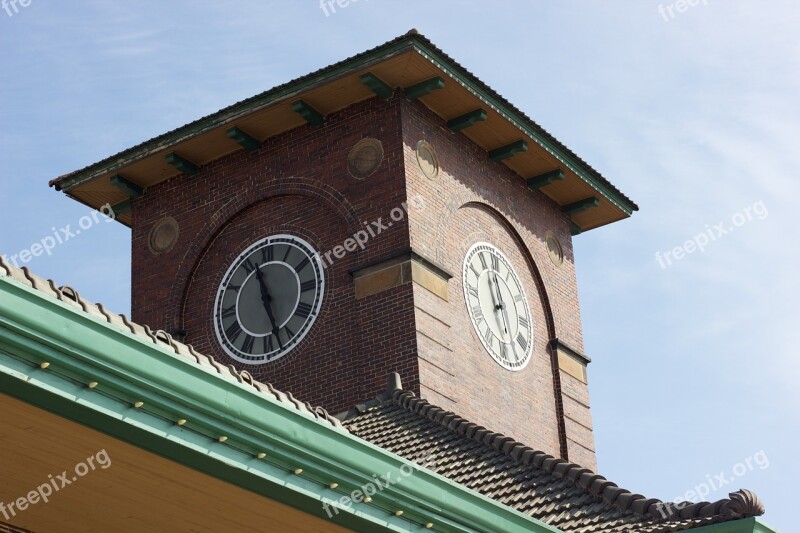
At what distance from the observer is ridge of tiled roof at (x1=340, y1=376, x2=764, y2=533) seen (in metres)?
12.8

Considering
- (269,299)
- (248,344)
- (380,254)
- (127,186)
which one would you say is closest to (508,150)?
(380,254)

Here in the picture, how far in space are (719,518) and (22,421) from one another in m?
6.67

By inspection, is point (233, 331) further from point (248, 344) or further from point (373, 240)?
point (373, 240)

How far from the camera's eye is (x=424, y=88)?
20422 millimetres

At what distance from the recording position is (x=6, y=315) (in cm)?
707

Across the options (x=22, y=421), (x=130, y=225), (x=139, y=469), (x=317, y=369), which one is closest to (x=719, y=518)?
(x=139, y=469)

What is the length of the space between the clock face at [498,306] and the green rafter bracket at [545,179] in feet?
5.05

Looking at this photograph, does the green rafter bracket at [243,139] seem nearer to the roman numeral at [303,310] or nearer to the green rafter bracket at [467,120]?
the roman numeral at [303,310]

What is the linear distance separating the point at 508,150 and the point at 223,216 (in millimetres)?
4491

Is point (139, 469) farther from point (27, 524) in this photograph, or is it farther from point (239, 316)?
point (239, 316)

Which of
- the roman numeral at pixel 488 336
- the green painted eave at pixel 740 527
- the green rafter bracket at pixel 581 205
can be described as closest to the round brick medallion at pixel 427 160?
the roman numeral at pixel 488 336

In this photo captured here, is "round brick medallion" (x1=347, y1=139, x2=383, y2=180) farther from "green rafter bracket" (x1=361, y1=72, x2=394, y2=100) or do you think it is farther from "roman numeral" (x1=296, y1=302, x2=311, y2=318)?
"roman numeral" (x1=296, y1=302, x2=311, y2=318)

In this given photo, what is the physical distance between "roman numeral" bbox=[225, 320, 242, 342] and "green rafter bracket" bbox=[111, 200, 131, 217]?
11.2 feet

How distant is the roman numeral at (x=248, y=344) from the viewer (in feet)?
67.8
